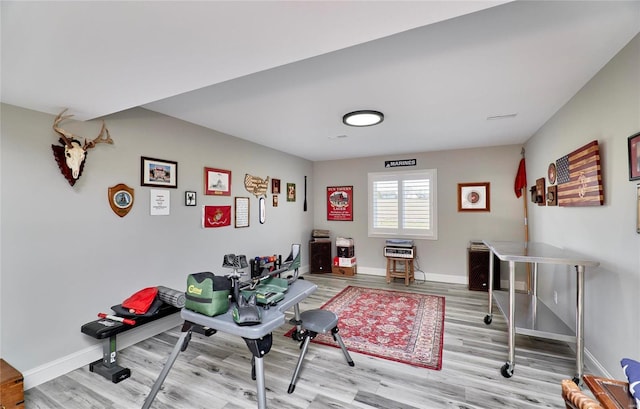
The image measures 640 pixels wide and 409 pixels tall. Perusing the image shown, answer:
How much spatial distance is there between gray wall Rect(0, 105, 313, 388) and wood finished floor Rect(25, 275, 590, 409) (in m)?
0.41

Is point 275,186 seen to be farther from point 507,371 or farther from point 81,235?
point 507,371

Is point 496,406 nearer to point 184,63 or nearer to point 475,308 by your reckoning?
point 475,308

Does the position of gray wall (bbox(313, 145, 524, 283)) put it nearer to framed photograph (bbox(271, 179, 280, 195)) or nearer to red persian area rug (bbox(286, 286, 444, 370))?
red persian area rug (bbox(286, 286, 444, 370))

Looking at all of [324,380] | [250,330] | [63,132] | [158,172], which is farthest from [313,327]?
[63,132]

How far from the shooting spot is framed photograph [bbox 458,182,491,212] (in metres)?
4.77

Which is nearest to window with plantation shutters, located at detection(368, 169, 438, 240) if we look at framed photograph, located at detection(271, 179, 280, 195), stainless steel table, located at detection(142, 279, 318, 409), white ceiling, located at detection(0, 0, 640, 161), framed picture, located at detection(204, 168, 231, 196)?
framed photograph, located at detection(271, 179, 280, 195)

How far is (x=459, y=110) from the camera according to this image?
294cm

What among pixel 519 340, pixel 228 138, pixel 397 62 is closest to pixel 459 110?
pixel 397 62

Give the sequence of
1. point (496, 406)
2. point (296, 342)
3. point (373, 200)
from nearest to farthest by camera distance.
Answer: point (496, 406), point (296, 342), point (373, 200)

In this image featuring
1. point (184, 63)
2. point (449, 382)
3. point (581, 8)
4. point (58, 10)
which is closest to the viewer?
point (58, 10)

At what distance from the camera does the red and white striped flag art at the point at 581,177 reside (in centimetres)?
210

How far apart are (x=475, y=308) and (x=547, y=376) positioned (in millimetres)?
1554

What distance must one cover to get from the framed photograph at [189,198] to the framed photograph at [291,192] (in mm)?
2141

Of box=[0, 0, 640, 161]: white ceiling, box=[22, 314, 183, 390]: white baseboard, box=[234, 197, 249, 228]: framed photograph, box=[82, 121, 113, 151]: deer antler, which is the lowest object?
box=[22, 314, 183, 390]: white baseboard
